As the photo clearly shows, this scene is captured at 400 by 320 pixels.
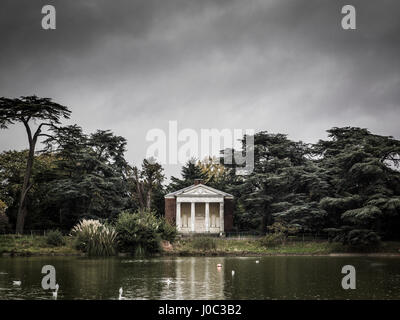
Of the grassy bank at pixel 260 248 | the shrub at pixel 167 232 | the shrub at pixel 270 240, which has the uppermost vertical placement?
the shrub at pixel 167 232

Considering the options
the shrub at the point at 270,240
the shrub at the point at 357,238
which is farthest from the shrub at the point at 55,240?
the shrub at the point at 357,238

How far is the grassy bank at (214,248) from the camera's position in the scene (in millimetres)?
43719

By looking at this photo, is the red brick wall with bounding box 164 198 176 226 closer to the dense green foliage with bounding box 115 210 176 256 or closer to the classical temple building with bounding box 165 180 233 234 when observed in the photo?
the classical temple building with bounding box 165 180 233 234

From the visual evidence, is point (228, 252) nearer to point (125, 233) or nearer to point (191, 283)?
point (125, 233)

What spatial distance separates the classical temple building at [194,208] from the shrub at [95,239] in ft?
81.2

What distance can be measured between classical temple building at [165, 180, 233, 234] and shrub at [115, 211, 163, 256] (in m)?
22.5

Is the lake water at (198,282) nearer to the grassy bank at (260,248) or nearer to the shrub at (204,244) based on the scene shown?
the grassy bank at (260,248)

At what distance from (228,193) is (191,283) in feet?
151

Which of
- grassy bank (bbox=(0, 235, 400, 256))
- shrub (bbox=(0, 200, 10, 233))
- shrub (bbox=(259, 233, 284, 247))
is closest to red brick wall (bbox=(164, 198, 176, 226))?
grassy bank (bbox=(0, 235, 400, 256))

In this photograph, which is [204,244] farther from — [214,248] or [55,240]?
[55,240]

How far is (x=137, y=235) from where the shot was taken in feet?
141

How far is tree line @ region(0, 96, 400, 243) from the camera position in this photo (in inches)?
1973

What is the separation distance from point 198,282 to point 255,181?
37.8 m

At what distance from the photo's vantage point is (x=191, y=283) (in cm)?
2330
